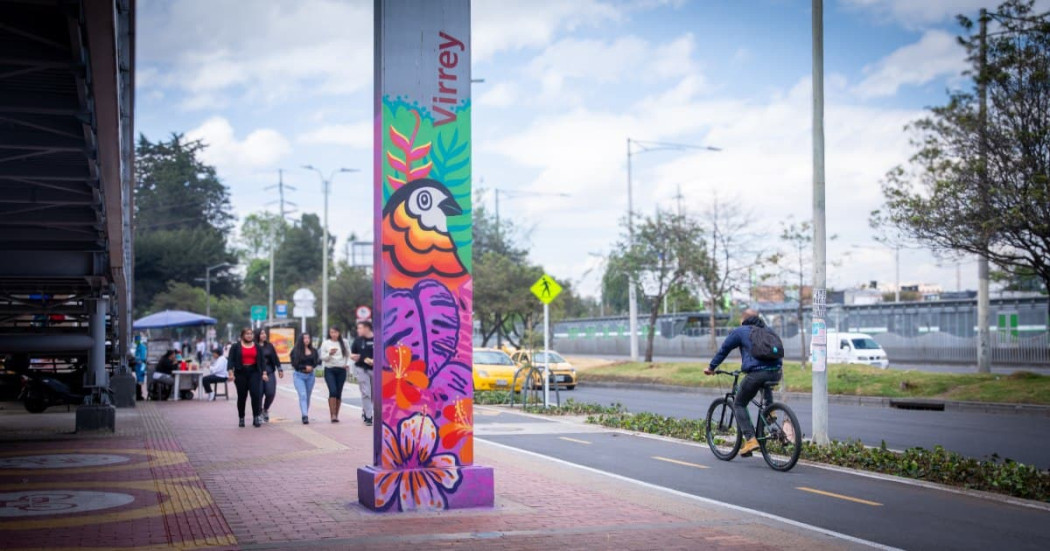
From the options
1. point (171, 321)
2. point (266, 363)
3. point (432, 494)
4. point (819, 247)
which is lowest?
point (432, 494)

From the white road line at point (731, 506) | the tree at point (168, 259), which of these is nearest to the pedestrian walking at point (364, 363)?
the white road line at point (731, 506)

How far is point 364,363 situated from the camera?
719 inches

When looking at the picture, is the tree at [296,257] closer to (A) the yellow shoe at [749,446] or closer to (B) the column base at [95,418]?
(B) the column base at [95,418]

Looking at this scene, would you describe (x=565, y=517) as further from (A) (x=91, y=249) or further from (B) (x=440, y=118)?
(A) (x=91, y=249)

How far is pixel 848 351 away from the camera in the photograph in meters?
38.5

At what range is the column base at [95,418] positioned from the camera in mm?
16750

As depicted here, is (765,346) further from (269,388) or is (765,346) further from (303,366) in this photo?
(269,388)

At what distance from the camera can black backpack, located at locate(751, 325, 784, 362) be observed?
1190cm

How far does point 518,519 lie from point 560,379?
25262mm

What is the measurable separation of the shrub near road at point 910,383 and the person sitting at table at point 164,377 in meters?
14.9

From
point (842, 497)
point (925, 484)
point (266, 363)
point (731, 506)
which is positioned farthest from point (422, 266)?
point (266, 363)

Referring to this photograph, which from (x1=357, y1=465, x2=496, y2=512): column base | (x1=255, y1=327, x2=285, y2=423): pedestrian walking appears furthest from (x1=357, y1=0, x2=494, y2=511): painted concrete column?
(x1=255, y1=327, x2=285, y2=423): pedestrian walking

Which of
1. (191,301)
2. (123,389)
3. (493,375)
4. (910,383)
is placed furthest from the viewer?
(191,301)

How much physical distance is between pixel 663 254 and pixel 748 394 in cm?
2775
